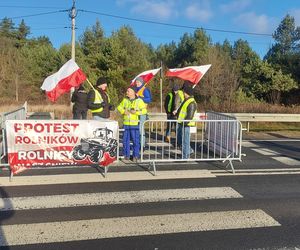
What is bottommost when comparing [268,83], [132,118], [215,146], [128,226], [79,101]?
[128,226]

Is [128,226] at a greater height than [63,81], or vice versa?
[63,81]

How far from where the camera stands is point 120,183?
7492mm

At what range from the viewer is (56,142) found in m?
7.78

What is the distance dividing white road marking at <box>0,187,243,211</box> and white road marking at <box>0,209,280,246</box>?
2.55ft

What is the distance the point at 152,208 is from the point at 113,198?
0.79 meters

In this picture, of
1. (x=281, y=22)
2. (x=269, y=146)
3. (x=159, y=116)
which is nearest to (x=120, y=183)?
(x=269, y=146)

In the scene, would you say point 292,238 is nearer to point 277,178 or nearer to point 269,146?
point 277,178

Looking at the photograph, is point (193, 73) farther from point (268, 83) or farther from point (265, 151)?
point (268, 83)

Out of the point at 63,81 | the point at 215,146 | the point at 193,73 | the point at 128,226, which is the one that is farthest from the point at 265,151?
the point at 128,226

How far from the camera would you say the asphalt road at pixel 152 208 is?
15.8 ft

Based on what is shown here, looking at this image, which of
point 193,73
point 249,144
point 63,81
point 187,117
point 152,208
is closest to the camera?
point 152,208

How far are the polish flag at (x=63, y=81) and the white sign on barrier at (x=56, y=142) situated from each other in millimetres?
1574

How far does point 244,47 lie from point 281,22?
11.8 metres

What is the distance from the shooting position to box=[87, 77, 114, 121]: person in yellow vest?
391 inches
